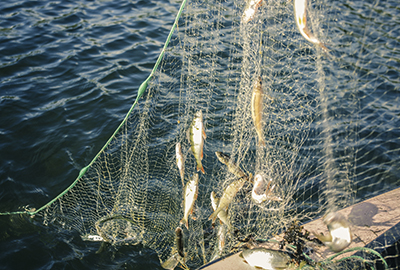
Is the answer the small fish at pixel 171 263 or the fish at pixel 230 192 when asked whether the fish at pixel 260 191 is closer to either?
the fish at pixel 230 192

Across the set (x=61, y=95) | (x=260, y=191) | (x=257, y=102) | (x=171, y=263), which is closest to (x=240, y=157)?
(x=260, y=191)

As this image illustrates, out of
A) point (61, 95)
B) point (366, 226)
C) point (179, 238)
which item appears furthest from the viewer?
point (61, 95)

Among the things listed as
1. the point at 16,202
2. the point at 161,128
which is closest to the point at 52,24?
the point at 161,128

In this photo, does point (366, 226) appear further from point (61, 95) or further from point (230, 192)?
point (61, 95)

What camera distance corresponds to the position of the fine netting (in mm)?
5236

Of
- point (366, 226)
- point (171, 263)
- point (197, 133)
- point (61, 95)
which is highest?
point (197, 133)

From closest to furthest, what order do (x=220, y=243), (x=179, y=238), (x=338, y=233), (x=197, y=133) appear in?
(x=338, y=233) → (x=197, y=133) → (x=179, y=238) → (x=220, y=243)

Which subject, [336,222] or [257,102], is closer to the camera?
[336,222]

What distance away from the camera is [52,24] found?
36.7ft

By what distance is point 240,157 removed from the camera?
561 cm

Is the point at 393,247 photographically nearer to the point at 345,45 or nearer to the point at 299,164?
the point at 299,164

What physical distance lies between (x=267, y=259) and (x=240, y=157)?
5.84ft

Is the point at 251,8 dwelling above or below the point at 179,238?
above

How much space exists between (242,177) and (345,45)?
8174 millimetres
